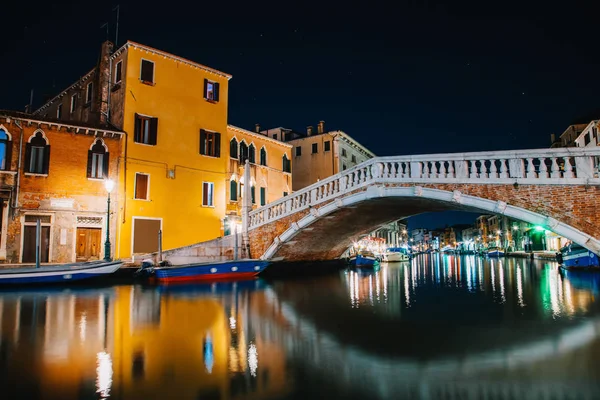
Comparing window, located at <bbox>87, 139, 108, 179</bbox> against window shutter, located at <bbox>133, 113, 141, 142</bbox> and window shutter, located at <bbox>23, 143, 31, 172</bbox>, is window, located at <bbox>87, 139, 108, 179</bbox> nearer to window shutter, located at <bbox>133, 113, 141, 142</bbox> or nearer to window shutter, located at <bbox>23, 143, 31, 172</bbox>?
window shutter, located at <bbox>133, 113, 141, 142</bbox>

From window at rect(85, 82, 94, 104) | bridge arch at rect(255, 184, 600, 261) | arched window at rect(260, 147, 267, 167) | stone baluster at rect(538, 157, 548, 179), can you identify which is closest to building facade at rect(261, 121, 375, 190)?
arched window at rect(260, 147, 267, 167)

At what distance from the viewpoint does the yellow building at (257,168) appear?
19.2 m

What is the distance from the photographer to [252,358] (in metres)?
4.31

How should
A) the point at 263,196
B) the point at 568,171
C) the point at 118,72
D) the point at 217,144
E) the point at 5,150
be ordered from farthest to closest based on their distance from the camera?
the point at 263,196
the point at 217,144
the point at 118,72
the point at 5,150
the point at 568,171

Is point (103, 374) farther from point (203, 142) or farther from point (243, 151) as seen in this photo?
point (243, 151)

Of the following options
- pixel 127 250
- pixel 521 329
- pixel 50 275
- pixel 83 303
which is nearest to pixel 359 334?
pixel 521 329

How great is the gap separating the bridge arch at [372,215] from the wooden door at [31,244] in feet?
24.0

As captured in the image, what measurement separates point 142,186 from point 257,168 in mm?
6440

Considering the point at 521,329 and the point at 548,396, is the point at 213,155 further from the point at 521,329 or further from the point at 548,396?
the point at 548,396

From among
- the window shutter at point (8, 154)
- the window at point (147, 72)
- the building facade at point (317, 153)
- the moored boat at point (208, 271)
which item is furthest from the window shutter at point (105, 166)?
Result: the building facade at point (317, 153)

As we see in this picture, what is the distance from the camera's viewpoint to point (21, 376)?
148 inches

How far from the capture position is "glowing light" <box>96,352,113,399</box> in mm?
3385

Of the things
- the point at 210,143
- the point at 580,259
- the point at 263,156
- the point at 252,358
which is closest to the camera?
the point at 252,358

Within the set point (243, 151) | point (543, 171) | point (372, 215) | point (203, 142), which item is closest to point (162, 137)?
point (203, 142)
